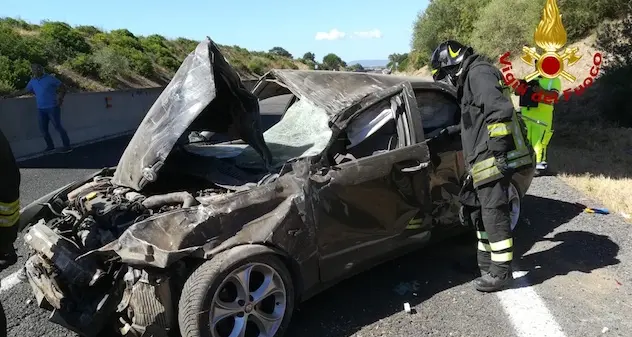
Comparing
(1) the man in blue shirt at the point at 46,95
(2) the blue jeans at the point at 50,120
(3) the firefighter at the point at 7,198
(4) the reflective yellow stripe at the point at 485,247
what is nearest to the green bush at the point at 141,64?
(2) the blue jeans at the point at 50,120

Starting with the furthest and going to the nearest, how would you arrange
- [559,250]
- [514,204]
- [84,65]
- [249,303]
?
[84,65] < [514,204] < [559,250] < [249,303]

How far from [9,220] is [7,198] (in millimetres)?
115

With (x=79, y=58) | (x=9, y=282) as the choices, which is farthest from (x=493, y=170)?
(x=79, y=58)

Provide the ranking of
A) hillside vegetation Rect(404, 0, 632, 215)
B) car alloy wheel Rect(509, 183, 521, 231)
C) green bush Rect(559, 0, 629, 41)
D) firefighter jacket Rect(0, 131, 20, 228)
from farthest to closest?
green bush Rect(559, 0, 629, 41) < hillside vegetation Rect(404, 0, 632, 215) < car alloy wheel Rect(509, 183, 521, 231) < firefighter jacket Rect(0, 131, 20, 228)

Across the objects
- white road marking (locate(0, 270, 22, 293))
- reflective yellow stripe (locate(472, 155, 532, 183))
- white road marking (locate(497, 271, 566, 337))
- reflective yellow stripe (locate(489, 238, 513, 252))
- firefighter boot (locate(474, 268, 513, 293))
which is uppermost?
reflective yellow stripe (locate(472, 155, 532, 183))

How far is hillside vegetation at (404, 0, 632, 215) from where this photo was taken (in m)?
6.89

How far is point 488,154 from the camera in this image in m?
3.64

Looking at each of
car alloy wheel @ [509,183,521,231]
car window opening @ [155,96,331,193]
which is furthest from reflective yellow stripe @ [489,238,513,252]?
car window opening @ [155,96,331,193]

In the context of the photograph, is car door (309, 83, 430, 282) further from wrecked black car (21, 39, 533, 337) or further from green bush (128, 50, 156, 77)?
green bush (128, 50, 156, 77)

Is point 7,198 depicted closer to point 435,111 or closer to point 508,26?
point 435,111

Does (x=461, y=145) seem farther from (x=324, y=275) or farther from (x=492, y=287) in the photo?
(x=324, y=275)

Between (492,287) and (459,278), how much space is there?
0.32 metres

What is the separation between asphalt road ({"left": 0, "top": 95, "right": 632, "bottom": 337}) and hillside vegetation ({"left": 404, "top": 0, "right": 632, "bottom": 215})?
1274 mm

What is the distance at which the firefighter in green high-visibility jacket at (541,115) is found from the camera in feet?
23.2
